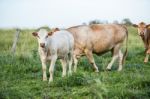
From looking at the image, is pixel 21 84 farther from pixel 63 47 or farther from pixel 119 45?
pixel 119 45

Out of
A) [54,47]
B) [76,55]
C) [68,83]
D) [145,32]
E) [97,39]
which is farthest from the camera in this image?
[145,32]

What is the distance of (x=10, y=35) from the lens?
31.2 meters

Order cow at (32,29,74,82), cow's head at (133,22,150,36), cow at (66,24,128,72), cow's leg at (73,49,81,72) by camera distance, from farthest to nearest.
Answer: cow's head at (133,22,150,36) < cow at (66,24,128,72) < cow's leg at (73,49,81,72) < cow at (32,29,74,82)

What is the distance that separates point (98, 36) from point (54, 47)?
10.7ft

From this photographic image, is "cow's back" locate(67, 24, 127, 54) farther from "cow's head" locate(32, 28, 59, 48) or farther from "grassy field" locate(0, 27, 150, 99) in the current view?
"cow's head" locate(32, 28, 59, 48)

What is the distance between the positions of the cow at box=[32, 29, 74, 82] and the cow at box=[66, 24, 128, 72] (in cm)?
76

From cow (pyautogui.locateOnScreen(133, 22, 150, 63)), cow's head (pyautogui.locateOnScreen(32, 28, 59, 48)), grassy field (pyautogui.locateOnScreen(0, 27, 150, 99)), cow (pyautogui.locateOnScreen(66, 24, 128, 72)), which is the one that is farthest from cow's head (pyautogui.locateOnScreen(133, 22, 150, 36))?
cow's head (pyautogui.locateOnScreen(32, 28, 59, 48))

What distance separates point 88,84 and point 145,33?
31.1 feet

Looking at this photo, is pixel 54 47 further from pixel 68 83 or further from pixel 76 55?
pixel 76 55

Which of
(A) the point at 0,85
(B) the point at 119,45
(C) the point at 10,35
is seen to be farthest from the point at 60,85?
(C) the point at 10,35

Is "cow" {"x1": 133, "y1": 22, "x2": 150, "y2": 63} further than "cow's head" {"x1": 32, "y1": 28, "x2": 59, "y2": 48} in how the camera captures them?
Yes

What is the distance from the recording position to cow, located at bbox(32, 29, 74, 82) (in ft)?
41.3

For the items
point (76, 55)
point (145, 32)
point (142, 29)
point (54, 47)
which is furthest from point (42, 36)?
point (145, 32)

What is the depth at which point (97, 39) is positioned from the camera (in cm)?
1592
